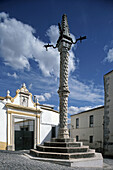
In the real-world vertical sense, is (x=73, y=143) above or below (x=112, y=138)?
above

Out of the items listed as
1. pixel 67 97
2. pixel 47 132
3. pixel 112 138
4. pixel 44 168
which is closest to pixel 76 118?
pixel 47 132

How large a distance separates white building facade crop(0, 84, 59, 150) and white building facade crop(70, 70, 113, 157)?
462 cm

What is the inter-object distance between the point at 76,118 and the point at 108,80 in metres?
9.49

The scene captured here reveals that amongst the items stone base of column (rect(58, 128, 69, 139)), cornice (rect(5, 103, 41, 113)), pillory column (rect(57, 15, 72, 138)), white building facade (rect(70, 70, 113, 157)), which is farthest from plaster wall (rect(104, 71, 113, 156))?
cornice (rect(5, 103, 41, 113))

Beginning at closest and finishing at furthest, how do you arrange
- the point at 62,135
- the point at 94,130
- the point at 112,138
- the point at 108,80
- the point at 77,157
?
the point at 77,157, the point at 62,135, the point at 112,138, the point at 108,80, the point at 94,130

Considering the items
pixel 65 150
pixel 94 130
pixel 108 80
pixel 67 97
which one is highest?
pixel 108 80

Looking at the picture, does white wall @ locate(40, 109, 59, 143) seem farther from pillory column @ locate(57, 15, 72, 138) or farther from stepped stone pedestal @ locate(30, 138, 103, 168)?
stepped stone pedestal @ locate(30, 138, 103, 168)

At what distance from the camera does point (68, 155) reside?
6590 millimetres

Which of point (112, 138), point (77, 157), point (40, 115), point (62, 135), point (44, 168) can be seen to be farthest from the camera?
point (40, 115)

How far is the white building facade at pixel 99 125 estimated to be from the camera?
45.8 feet

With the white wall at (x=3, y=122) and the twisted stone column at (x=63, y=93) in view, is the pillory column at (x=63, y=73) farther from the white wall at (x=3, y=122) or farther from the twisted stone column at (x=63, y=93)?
the white wall at (x=3, y=122)

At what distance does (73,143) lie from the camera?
812cm

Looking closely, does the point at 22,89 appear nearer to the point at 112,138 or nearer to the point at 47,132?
the point at 47,132

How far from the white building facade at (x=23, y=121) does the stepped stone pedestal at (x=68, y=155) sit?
228 inches
